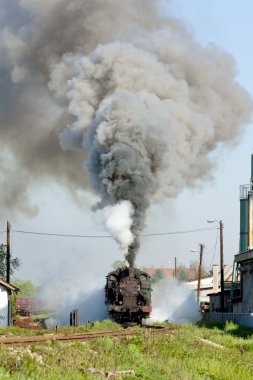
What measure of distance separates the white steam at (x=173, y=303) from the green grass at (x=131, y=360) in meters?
28.5

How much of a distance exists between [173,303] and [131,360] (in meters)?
40.0

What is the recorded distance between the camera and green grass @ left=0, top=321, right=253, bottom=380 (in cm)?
1196

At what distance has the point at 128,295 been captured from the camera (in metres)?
34.3

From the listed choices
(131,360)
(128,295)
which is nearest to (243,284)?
(128,295)

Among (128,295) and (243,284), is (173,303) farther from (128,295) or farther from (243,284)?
(128,295)

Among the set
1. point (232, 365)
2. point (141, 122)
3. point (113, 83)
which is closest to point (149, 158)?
point (141, 122)

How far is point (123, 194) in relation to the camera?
37594 mm

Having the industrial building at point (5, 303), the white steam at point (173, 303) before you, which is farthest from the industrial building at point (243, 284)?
the industrial building at point (5, 303)

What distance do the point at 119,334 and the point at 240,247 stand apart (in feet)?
95.6

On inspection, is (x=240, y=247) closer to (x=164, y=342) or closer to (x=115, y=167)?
(x=115, y=167)

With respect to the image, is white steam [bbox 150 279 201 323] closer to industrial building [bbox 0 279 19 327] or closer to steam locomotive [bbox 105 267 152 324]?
industrial building [bbox 0 279 19 327]

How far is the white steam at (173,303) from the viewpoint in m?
51.7

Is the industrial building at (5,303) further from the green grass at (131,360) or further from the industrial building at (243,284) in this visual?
the green grass at (131,360)

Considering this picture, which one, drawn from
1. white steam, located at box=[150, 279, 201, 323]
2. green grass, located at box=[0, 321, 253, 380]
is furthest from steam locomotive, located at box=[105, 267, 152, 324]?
white steam, located at box=[150, 279, 201, 323]
